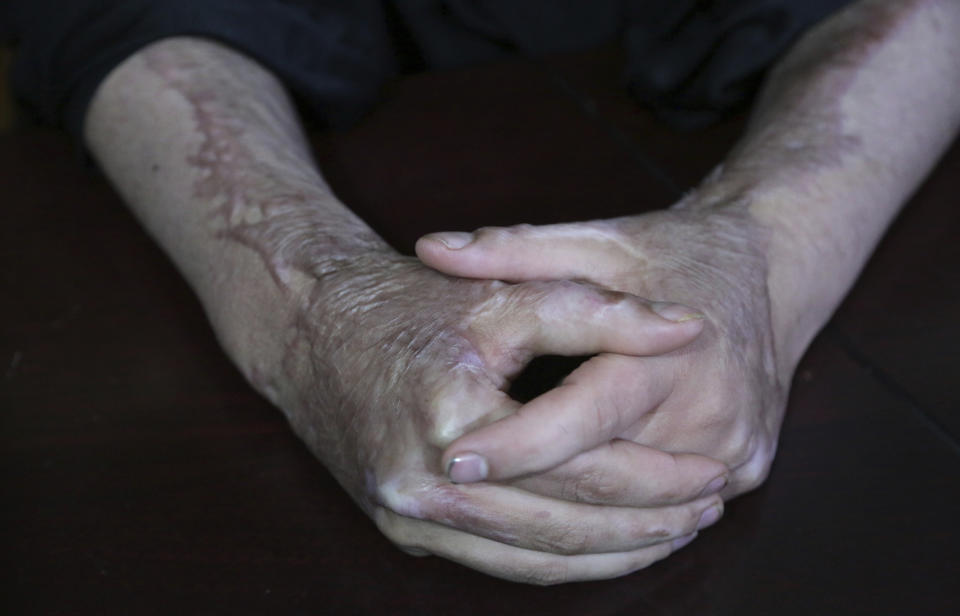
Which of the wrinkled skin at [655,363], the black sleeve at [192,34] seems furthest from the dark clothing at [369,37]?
the wrinkled skin at [655,363]

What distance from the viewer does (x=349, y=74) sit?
979mm

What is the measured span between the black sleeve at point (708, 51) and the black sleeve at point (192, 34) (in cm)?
32

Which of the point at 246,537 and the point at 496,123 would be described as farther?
the point at 496,123

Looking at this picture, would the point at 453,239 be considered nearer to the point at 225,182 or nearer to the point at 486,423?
the point at 486,423

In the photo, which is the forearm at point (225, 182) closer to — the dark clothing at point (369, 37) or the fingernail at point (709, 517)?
the dark clothing at point (369, 37)

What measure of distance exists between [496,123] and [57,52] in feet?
1.54

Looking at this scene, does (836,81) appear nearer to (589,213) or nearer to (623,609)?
(589,213)

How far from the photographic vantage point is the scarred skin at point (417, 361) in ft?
1.75

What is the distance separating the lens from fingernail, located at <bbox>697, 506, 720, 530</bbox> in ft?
1.90

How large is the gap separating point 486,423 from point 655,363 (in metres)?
0.12

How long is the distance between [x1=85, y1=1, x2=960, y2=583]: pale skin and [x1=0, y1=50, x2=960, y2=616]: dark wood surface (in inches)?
1.2

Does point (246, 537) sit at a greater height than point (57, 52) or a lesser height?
lesser

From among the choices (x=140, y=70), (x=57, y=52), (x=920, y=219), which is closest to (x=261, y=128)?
(x=140, y=70)

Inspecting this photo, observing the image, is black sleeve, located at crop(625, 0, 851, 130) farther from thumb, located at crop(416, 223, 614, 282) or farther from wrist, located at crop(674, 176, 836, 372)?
thumb, located at crop(416, 223, 614, 282)
